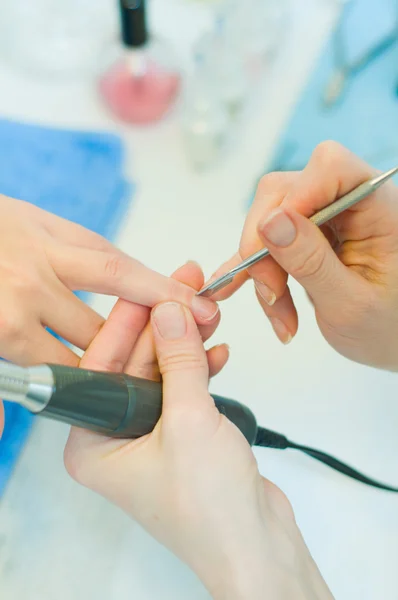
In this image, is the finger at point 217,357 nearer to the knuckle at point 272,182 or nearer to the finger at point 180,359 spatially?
the finger at point 180,359

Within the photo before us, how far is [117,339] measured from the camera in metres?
0.62

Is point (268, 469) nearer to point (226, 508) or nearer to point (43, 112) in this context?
point (226, 508)

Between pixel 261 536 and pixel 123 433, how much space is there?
0.46ft

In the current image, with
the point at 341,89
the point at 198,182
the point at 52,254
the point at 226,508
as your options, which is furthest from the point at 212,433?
the point at 341,89

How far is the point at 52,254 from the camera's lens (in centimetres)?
65

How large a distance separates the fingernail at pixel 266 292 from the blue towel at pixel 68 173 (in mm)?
261

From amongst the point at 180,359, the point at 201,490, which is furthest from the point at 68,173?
the point at 201,490

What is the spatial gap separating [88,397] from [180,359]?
0.10m

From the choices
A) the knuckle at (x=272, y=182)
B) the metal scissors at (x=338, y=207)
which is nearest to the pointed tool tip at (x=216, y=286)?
the metal scissors at (x=338, y=207)

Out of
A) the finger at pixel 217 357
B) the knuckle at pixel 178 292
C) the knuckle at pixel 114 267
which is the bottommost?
the finger at pixel 217 357

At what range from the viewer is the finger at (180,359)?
0.51m

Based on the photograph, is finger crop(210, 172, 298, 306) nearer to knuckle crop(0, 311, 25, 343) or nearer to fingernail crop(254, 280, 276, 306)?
fingernail crop(254, 280, 276, 306)

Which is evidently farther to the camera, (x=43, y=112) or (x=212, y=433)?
(x=43, y=112)

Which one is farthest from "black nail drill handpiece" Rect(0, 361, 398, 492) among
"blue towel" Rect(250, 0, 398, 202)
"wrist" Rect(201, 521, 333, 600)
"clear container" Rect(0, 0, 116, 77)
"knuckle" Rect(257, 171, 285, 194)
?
"clear container" Rect(0, 0, 116, 77)
